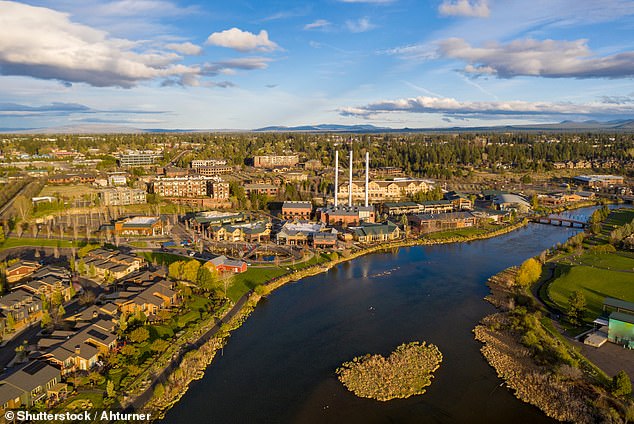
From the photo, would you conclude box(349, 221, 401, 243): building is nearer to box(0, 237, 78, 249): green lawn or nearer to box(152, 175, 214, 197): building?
box(0, 237, 78, 249): green lawn

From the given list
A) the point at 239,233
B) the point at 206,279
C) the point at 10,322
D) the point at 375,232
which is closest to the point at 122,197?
the point at 239,233

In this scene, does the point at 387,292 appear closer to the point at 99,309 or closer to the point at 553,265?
the point at 553,265

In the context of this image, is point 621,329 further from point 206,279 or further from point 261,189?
point 261,189

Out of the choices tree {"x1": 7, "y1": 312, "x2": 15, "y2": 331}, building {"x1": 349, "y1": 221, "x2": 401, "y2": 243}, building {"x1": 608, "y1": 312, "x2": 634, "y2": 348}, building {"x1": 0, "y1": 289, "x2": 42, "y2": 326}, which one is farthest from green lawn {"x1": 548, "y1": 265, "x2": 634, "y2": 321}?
tree {"x1": 7, "y1": 312, "x2": 15, "y2": 331}

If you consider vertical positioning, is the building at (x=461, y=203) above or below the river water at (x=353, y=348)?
above

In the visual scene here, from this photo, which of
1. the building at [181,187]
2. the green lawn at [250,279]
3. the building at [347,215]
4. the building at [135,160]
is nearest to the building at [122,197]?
the building at [181,187]

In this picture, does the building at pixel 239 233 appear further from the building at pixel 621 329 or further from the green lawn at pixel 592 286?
the building at pixel 621 329
